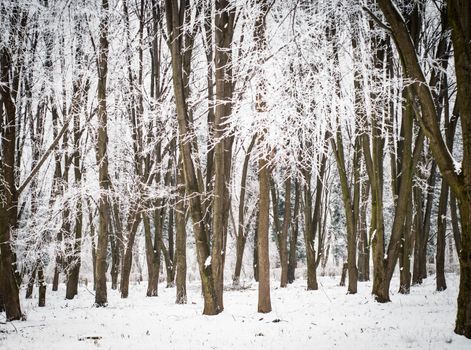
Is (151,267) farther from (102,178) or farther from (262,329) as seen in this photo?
(262,329)

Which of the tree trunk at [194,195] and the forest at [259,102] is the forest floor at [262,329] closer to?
the tree trunk at [194,195]

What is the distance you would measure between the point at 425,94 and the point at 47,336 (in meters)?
8.15

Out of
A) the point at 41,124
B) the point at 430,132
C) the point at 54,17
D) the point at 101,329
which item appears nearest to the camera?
the point at 430,132

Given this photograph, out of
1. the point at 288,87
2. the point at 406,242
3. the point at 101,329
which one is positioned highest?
the point at 288,87

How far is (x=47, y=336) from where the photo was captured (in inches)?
300

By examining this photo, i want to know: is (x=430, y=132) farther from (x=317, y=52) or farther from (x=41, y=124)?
(x=41, y=124)

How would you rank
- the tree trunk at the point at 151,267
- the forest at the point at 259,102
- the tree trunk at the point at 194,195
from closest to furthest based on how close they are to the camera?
1. the forest at the point at 259,102
2. the tree trunk at the point at 194,195
3. the tree trunk at the point at 151,267

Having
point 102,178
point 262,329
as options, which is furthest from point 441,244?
point 102,178

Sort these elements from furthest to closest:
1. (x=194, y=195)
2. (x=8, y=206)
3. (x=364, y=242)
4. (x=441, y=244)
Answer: (x=364, y=242)
(x=441, y=244)
(x=8, y=206)
(x=194, y=195)

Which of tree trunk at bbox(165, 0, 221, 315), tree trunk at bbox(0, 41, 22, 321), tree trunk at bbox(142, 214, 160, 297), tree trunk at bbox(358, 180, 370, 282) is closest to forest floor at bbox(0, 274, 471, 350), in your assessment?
tree trunk at bbox(165, 0, 221, 315)

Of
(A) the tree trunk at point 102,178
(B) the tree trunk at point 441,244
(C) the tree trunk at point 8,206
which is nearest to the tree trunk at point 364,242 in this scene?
(B) the tree trunk at point 441,244

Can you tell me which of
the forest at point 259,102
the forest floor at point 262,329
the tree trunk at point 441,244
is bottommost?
the forest floor at point 262,329

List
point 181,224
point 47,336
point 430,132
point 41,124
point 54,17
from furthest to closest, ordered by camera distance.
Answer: point 41,124 < point 181,224 < point 54,17 < point 47,336 < point 430,132

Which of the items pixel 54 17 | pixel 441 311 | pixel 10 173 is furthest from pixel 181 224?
pixel 441 311
